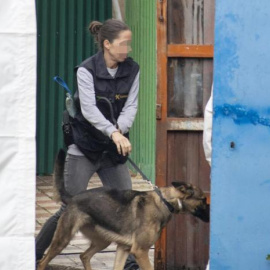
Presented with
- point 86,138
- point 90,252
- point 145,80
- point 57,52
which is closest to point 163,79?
point 86,138

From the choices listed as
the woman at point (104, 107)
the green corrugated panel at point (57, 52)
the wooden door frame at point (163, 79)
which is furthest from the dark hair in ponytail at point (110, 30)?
the green corrugated panel at point (57, 52)

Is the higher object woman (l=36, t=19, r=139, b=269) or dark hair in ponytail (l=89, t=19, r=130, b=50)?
dark hair in ponytail (l=89, t=19, r=130, b=50)

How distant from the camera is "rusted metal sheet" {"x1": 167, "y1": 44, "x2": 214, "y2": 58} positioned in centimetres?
734

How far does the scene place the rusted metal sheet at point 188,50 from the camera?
734 centimetres

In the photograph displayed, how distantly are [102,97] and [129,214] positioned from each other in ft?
2.94

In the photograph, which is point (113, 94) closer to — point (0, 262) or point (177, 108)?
point (177, 108)

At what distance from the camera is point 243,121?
6402mm

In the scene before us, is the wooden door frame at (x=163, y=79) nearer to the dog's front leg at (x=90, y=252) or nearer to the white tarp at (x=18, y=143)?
the dog's front leg at (x=90, y=252)

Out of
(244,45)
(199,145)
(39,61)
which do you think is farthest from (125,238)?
(39,61)

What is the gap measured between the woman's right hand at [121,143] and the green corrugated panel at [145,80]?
14.0ft

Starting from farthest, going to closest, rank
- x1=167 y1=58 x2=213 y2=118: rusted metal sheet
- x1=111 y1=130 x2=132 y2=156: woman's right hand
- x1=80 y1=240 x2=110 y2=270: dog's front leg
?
x1=80 y1=240 x2=110 y2=270: dog's front leg < x1=167 y1=58 x2=213 y2=118: rusted metal sheet < x1=111 y1=130 x2=132 y2=156: woman's right hand

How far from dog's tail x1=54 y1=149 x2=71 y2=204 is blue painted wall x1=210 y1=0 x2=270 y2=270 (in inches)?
54.1

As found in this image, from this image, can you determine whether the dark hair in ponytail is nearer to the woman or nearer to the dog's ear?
the woman

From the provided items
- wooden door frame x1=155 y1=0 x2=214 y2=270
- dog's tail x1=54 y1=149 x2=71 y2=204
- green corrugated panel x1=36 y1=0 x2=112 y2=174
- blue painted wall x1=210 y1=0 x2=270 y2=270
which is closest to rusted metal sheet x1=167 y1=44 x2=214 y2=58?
wooden door frame x1=155 y1=0 x2=214 y2=270
